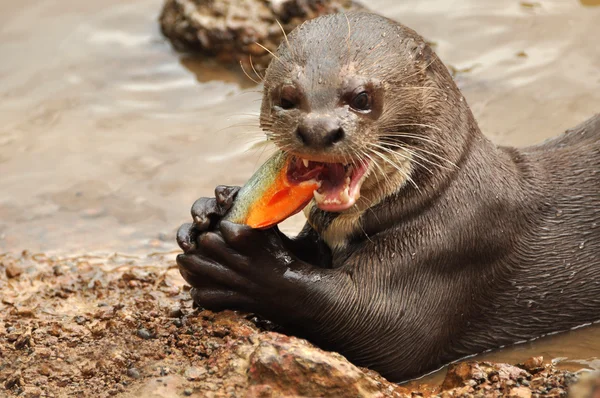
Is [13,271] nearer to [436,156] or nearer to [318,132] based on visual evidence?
[318,132]

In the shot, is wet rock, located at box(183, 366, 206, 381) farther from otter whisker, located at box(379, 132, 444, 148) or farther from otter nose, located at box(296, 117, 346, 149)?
otter whisker, located at box(379, 132, 444, 148)

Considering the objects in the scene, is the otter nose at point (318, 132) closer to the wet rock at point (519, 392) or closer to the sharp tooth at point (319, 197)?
the sharp tooth at point (319, 197)

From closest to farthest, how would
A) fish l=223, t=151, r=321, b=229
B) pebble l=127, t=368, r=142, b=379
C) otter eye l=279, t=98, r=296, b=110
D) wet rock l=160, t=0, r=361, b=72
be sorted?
pebble l=127, t=368, r=142, b=379 < otter eye l=279, t=98, r=296, b=110 < fish l=223, t=151, r=321, b=229 < wet rock l=160, t=0, r=361, b=72

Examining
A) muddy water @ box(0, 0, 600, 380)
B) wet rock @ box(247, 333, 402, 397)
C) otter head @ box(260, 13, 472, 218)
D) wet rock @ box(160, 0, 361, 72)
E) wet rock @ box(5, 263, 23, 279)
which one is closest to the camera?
wet rock @ box(247, 333, 402, 397)

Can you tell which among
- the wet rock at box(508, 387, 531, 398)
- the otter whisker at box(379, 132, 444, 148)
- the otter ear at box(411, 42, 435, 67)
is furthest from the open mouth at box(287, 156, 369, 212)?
the wet rock at box(508, 387, 531, 398)

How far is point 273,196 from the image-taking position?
14.5 ft

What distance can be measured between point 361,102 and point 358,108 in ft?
0.09

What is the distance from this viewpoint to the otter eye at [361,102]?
13.9 ft

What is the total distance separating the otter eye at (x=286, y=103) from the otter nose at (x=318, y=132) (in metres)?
0.23

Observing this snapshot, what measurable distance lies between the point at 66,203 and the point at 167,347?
102 inches

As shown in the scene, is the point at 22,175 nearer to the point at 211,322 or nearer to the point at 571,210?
the point at 211,322

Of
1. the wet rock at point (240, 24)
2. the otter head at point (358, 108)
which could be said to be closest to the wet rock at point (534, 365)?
the otter head at point (358, 108)

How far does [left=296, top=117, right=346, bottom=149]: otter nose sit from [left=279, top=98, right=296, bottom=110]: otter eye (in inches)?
9.2

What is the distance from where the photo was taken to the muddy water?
650cm
